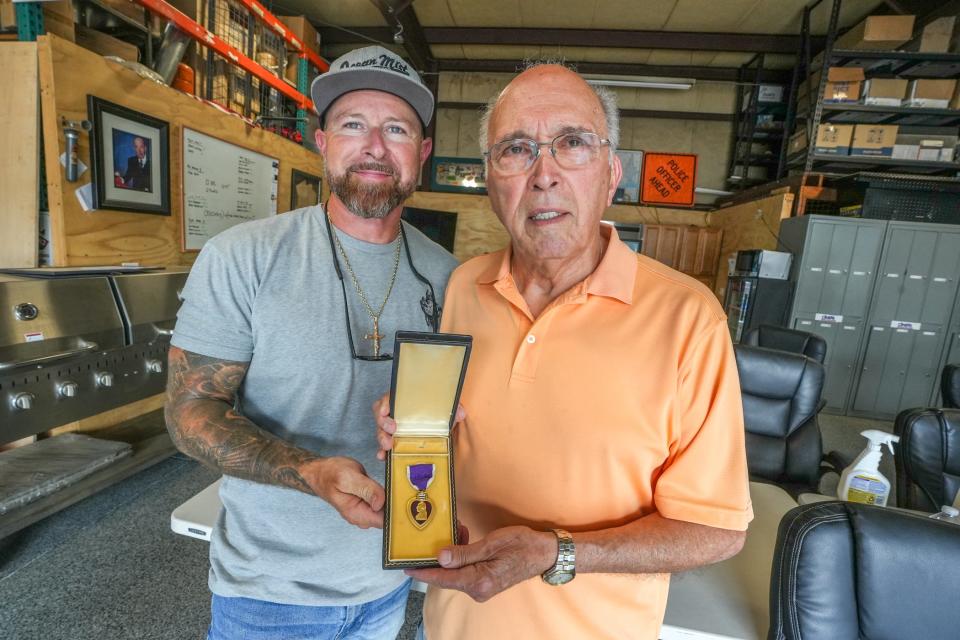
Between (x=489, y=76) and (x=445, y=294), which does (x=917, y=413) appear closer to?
(x=445, y=294)

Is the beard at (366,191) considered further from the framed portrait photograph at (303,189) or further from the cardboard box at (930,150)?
the cardboard box at (930,150)

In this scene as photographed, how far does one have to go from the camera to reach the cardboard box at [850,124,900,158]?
5.18m

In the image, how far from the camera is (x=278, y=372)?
963 mm

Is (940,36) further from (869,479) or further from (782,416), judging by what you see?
(869,479)

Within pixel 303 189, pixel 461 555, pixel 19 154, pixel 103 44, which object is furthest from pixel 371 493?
pixel 303 189

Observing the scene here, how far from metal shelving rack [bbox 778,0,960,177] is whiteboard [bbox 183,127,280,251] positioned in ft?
18.6

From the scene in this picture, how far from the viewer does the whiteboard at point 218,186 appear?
2832 millimetres

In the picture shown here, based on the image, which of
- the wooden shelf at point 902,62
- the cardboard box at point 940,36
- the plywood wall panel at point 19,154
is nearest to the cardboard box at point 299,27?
the plywood wall panel at point 19,154

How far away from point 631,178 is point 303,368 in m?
7.25

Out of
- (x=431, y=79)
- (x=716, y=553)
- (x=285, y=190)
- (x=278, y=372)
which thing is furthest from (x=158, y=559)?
(x=431, y=79)

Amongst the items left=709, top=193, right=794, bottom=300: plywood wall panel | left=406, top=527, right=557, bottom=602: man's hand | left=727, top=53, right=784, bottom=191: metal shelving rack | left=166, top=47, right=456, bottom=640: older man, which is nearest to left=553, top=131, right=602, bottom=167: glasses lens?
left=166, top=47, right=456, bottom=640: older man

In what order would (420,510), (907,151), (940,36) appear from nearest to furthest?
1. (420,510)
2. (940,36)
3. (907,151)

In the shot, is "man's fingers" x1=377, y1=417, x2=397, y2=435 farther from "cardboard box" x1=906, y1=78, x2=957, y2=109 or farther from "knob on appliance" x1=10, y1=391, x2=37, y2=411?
"cardboard box" x1=906, y1=78, x2=957, y2=109

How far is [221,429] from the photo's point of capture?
895 mm
